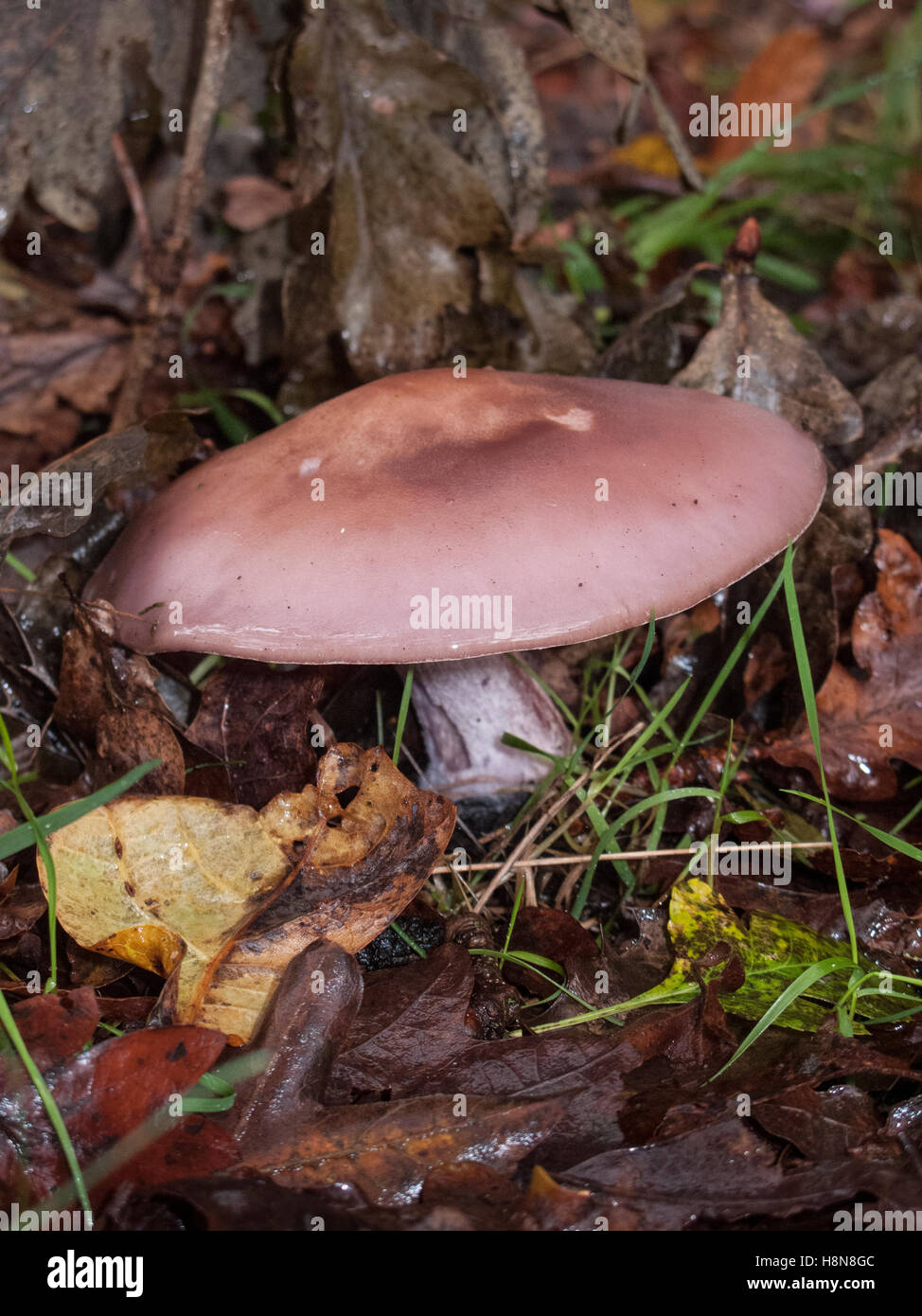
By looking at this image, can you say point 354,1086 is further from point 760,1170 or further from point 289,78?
point 289,78

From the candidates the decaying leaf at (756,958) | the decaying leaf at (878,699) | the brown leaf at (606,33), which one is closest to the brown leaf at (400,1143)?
the decaying leaf at (756,958)

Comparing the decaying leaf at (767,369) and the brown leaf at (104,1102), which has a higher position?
the decaying leaf at (767,369)

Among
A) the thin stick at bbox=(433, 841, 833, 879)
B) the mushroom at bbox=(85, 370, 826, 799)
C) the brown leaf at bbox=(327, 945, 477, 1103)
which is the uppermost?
the mushroom at bbox=(85, 370, 826, 799)

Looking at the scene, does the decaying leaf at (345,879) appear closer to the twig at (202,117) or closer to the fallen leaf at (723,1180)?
the fallen leaf at (723,1180)

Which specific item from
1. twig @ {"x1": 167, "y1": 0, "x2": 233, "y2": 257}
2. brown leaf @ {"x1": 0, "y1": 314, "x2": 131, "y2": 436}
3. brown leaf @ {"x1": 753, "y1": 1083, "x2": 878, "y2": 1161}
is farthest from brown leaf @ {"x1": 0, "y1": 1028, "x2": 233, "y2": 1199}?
twig @ {"x1": 167, "y1": 0, "x2": 233, "y2": 257}

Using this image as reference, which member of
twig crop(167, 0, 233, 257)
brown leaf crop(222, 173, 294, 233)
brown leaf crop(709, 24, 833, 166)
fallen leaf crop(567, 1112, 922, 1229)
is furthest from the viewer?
brown leaf crop(709, 24, 833, 166)

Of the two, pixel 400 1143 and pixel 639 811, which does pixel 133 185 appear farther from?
pixel 400 1143

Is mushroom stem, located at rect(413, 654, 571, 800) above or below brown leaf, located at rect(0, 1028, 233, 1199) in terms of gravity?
above

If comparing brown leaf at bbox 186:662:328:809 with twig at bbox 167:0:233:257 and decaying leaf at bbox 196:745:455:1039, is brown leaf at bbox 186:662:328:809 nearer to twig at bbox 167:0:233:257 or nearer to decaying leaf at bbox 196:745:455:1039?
decaying leaf at bbox 196:745:455:1039
